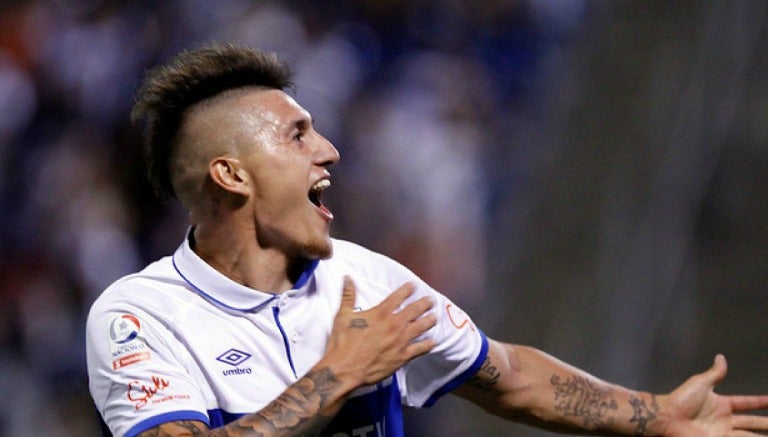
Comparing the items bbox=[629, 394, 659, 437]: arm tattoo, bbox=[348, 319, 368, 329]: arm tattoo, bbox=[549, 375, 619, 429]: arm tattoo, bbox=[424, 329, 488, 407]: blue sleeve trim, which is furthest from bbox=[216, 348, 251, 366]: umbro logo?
bbox=[629, 394, 659, 437]: arm tattoo

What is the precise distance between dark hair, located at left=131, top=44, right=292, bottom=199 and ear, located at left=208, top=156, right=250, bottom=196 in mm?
165

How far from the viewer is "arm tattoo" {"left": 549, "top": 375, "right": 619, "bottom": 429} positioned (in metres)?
3.31

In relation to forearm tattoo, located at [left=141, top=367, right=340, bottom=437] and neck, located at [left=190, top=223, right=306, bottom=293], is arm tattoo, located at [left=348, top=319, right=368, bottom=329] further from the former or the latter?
neck, located at [left=190, top=223, right=306, bottom=293]

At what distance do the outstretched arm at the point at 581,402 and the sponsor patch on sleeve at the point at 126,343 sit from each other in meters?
0.92

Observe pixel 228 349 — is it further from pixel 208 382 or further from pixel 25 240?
pixel 25 240

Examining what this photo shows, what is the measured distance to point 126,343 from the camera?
283cm

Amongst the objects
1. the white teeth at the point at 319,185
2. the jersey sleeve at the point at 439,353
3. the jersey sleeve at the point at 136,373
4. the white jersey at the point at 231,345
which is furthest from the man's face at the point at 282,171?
the jersey sleeve at the point at 136,373

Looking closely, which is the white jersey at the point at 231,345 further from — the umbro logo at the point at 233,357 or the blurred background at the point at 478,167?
the blurred background at the point at 478,167

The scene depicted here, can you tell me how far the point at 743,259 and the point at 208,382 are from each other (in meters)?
4.03

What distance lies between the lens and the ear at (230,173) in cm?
320

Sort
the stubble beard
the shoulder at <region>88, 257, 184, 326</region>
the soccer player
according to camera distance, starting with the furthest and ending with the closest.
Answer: the stubble beard
the shoulder at <region>88, 257, 184, 326</region>
the soccer player

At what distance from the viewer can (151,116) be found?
10.7ft

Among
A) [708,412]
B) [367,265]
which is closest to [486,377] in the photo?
[367,265]

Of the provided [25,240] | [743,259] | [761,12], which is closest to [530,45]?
[761,12]
